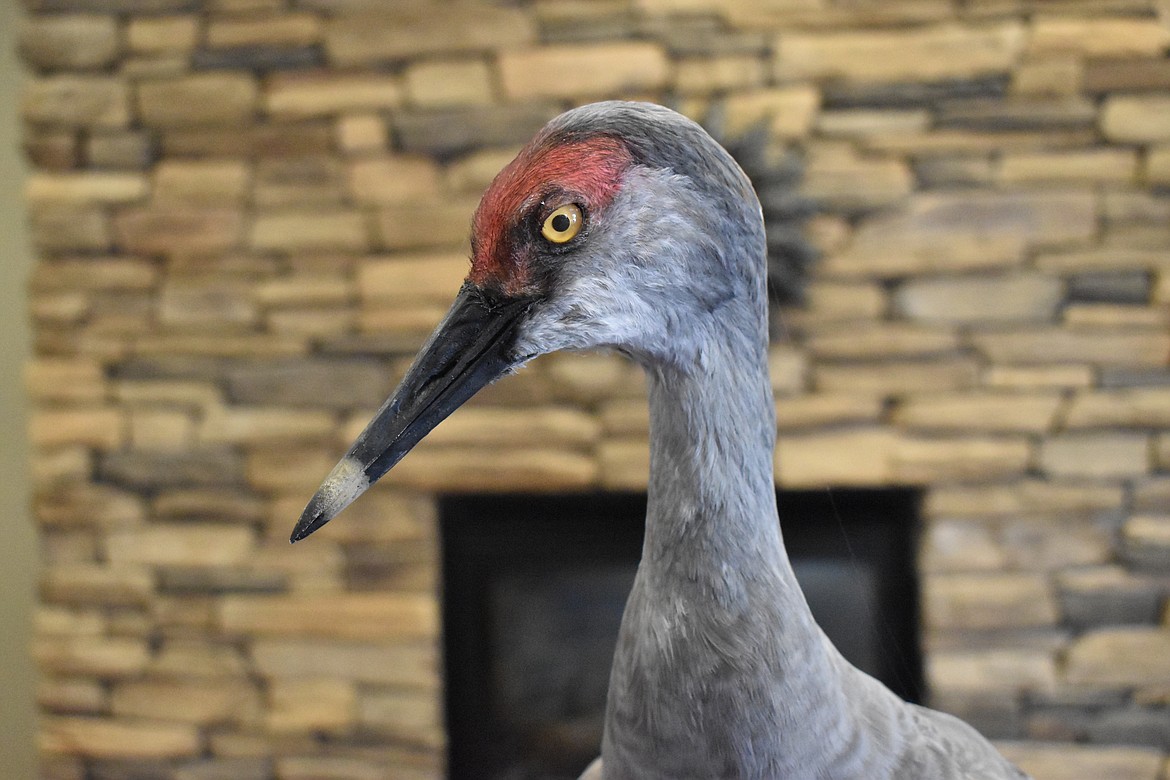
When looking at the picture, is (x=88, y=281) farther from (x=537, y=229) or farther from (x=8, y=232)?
(x=537, y=229)

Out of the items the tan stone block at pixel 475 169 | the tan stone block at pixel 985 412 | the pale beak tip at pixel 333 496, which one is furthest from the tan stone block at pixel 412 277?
the pale beak tip at pixel 333 496

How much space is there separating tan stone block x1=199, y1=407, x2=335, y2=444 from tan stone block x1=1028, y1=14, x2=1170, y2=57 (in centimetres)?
136

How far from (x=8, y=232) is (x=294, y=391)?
704mm

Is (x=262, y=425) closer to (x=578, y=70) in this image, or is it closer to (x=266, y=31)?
(x=266, y=31)

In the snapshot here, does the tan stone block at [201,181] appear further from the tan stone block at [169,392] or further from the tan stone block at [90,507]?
the tan stone block at [90,507]

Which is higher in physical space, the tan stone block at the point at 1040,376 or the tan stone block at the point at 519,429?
the tan stone block at the point at 1040,376

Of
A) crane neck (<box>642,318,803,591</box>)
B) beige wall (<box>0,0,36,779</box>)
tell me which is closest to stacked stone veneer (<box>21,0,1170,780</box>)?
beige wall (<box>0,0,36,779</box>)

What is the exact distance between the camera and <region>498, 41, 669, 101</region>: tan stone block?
149cm

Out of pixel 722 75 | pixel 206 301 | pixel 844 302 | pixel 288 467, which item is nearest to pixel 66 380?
pixel 206 301

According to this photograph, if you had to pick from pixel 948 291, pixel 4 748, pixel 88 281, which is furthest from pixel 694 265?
pixel 4 748

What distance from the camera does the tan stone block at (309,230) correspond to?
1577 mm

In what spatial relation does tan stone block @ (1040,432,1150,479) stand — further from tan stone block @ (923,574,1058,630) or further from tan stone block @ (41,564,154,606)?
tan stone block @ (41,564,154,606)

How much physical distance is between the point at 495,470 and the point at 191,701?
76cm

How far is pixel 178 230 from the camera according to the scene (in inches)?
63.3
